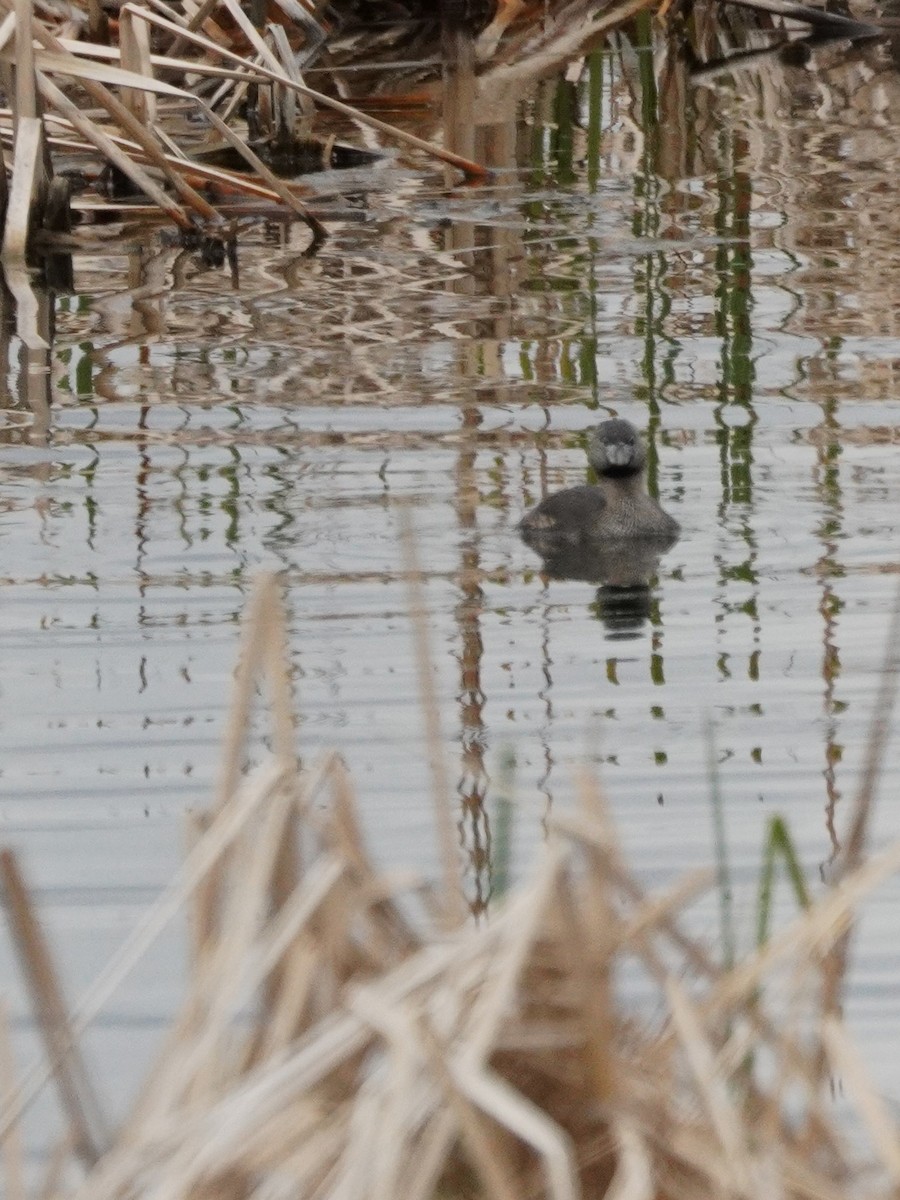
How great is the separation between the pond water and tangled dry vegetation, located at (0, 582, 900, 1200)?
385 millimetres

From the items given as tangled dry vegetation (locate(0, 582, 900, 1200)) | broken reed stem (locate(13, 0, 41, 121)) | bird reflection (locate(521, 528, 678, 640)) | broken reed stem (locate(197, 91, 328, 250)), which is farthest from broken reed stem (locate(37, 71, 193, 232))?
tangled dry vegetation (locate(0, 582, 900, 1200))

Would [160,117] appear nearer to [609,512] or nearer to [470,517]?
[470,517]

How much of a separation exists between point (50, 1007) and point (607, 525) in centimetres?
667

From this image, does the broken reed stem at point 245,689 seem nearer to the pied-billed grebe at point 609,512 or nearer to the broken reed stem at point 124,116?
the pied-billed grebe at point 609,512

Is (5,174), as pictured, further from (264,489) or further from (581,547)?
(581,547)

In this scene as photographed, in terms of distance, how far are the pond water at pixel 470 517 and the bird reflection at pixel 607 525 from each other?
0.41 ft

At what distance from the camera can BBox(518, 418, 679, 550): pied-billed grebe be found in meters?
8.93

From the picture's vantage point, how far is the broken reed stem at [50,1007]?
2246 mm

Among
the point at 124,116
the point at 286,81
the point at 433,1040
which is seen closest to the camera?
the point at 433,1040

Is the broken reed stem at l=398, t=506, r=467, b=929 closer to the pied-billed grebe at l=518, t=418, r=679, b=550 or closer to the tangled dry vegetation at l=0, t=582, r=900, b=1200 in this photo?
the tangled dry vegetation at l=0, t=582, r=900, b=1200

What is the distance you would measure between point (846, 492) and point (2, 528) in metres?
2.98

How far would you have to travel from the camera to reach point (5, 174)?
12445mm

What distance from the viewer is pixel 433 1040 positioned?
2113 mm

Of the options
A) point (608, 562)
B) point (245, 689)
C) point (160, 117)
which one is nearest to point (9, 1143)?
point (245, 689)
